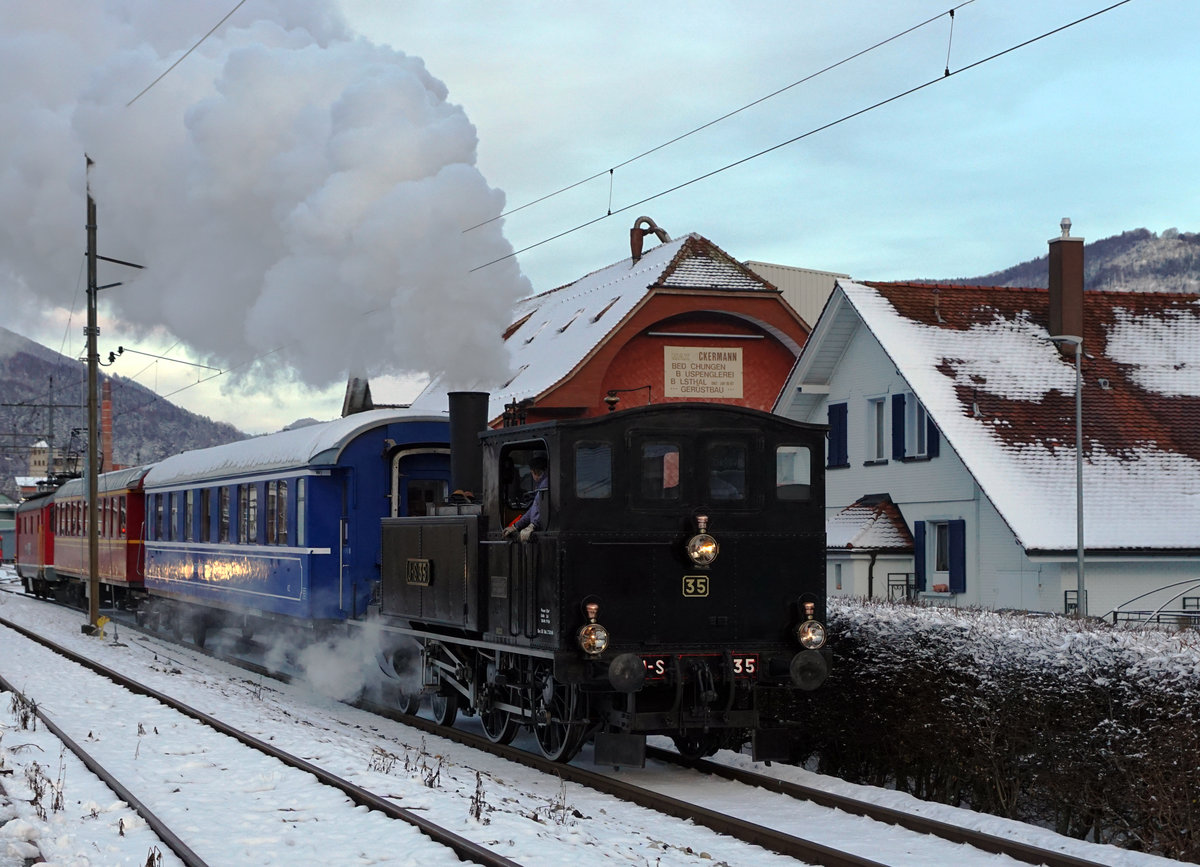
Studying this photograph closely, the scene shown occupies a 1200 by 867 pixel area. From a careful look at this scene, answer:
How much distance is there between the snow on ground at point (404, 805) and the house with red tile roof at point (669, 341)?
930 inches

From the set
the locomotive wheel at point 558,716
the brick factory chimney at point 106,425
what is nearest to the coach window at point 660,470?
the locomotive wheel at point 558,716

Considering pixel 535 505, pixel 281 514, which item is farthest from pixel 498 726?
pixel 281 514

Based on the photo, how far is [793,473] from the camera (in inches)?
446

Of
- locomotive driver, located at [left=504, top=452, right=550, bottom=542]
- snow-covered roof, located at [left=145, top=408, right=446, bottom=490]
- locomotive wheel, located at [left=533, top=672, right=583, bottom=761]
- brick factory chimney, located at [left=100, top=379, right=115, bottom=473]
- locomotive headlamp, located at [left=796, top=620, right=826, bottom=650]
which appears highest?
brick factory chimney, located at [left=100, top=379, right=115, bottom=473]

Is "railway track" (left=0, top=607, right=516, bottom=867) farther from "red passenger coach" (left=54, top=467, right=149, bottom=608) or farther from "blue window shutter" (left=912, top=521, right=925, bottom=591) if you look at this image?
"blue window shutter" (left=912, top=521, right=925, bottom=591)

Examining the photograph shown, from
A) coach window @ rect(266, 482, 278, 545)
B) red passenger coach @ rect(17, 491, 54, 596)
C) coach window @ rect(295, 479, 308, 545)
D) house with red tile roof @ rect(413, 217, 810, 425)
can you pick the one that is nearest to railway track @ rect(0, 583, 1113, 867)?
coach window @ rect(295, 479, 308, 545)

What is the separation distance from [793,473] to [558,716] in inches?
109

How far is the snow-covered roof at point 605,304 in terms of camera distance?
3797 centimetres

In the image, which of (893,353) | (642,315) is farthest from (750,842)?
(642,315)

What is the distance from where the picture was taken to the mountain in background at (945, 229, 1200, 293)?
6235 inches

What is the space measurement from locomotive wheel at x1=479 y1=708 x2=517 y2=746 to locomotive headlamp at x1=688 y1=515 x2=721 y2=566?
274 cm

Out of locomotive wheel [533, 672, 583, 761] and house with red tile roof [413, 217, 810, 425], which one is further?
house with red tile roof [413, 217, 810, 425]

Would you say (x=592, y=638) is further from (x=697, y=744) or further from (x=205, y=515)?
(x=205, y=515)

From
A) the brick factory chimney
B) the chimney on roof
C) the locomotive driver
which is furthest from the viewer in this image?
the brick factory chimney
